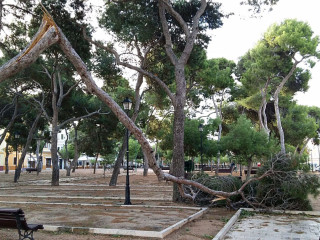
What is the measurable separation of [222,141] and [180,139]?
13171 millimetres

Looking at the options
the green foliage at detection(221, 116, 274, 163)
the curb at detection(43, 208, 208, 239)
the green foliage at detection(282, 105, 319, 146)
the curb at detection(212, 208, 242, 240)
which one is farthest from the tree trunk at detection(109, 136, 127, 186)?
the green foliage at detection(282, 105, 319, 146)

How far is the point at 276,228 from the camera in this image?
7809 millimetres

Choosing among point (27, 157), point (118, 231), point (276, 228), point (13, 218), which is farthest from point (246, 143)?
point (27, 157)

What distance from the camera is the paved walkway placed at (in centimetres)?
693

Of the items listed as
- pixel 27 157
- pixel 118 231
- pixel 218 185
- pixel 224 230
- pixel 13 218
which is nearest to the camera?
pixel 13 218

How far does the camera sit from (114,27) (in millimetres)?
15570

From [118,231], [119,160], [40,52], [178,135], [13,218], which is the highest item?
[40,52]

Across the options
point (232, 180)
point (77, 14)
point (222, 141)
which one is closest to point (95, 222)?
point (232, 180)

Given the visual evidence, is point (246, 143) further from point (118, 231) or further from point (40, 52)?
point (40, 52)

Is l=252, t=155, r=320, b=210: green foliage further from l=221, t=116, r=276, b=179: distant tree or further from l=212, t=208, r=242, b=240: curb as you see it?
l=221, t=116, r=276, b=179: distant tree

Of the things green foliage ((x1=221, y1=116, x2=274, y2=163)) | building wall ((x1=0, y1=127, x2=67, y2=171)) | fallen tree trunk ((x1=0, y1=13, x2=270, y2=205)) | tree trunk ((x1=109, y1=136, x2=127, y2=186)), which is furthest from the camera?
building wall ((x1=0, y1=127, x2=67, y2=171))

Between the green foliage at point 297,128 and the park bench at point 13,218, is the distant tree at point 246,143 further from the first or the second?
the park bench at point 13,218

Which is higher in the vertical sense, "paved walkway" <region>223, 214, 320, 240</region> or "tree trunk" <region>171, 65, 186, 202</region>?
"tree trunk" <region>171, 65, 186, 202</region>

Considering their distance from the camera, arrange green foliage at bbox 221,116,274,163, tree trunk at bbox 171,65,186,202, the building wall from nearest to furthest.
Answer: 1. tree trunk at bbox 171,65,186,202
2. green foliage at bbox 221,116,274,163
3. the building wall
